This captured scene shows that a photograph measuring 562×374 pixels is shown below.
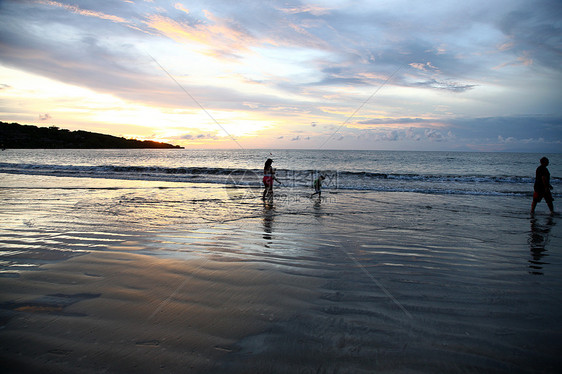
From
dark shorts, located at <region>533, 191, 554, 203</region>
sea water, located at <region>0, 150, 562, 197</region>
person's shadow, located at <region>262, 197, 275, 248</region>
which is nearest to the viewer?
person's shadow, located at <region>262, 197, 275, 248</region>

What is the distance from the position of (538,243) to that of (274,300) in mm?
7043

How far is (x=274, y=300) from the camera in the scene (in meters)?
3.77

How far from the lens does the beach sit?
266 cm

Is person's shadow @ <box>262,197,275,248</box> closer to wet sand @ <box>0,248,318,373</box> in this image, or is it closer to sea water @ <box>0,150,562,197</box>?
wet sand @ <box>0,248,318,373</box>

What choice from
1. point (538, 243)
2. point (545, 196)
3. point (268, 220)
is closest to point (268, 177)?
point (268, 220)

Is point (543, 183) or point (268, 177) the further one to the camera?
point (268, 177)

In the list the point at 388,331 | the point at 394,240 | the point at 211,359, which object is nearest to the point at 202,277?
the point at 211,359

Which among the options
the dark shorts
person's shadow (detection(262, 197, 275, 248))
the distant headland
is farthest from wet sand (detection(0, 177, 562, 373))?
the distant headland

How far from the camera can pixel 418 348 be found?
2.83m

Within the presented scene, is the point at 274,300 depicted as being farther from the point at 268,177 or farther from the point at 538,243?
the point at 268,177

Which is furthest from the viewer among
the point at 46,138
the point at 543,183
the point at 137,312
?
the point at 46,138

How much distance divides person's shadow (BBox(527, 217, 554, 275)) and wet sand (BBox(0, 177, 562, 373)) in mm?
60

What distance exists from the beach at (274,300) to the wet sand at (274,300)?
Result: 0.06 ft

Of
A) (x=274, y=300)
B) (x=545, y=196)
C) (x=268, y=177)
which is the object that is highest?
(x=268, y=177)
